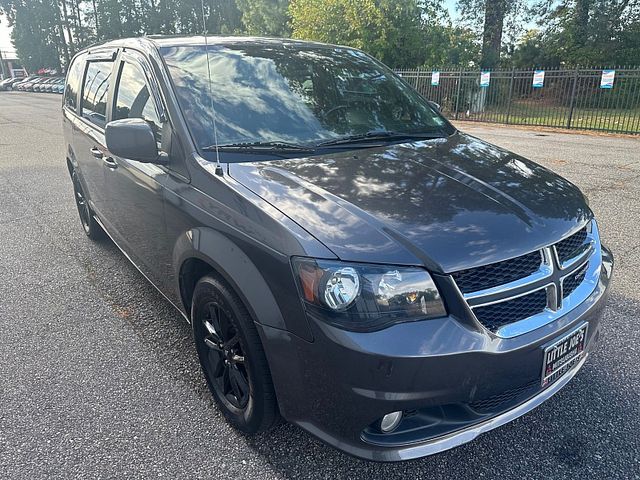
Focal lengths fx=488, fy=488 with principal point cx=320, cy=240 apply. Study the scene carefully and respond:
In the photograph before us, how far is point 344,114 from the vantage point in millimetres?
3020

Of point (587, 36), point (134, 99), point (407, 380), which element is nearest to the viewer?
point (407, 380)

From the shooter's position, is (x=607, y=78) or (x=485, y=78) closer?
(x=607, y=78)

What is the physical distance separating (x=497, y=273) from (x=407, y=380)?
21.2 inches

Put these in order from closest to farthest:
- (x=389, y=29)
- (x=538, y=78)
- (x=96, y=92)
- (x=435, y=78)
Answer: (x=96, y=92)
(x=538, y=78)
(x=435, y=78)
(x=389, y=29)

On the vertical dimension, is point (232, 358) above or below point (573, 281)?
below

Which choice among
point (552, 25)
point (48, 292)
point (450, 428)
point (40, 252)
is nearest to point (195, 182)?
point (450, 428)

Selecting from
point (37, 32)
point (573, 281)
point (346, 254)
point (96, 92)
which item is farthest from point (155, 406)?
point (37, 32)

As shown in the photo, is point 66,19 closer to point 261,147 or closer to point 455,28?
point 455,28

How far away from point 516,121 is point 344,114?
15.4 metres

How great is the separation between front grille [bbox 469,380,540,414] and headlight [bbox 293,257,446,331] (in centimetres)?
43

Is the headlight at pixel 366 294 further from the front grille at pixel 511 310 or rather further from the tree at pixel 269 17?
the tree at pixel 269 17

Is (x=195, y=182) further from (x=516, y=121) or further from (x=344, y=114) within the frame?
(x=516, y=121)

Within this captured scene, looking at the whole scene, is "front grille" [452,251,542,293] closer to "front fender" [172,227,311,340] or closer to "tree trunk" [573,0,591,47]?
"front fender" [172,227,311,340]

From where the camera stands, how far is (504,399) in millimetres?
1949
